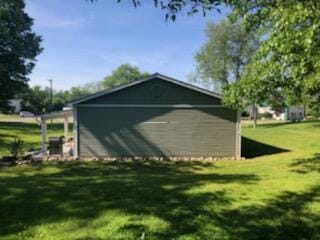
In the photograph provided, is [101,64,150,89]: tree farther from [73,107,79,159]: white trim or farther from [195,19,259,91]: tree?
[73,107,79,159]: white trim

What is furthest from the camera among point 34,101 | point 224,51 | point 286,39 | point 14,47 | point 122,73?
point 122,73

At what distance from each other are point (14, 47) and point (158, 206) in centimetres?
A: 3729

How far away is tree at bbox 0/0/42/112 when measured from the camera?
3944 cm

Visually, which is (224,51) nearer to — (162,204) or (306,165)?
(306,165)

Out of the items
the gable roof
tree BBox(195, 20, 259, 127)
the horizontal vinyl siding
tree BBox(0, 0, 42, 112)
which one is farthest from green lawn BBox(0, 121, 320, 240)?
tree BBox(195, 20, 259, 127)

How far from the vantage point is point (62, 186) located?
33.3ft

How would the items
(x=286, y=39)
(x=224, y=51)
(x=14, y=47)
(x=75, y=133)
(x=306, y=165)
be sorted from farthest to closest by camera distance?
1. (x=224, y=51)
2. (x=14, y=47)
3. (x=75, y=133)
4. (x=306, y=165)
5. (x=286, y=39)

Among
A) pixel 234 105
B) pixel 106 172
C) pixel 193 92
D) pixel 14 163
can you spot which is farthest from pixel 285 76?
pixel 14 163

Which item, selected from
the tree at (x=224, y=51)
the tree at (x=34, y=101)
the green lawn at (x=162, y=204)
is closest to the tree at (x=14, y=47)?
the tree at (x=224, y=51)

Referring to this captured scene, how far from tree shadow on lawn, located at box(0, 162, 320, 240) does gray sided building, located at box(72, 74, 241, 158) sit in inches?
194

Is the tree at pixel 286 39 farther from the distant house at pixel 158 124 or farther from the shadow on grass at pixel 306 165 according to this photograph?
the distant house at pixel 158 124

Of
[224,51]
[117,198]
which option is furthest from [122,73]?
[117,198]

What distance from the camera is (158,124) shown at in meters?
17.1

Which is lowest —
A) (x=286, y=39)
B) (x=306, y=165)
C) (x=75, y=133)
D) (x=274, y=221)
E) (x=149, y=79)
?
(x=274, y=221)
